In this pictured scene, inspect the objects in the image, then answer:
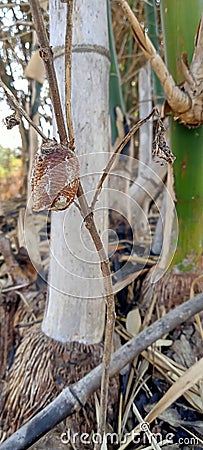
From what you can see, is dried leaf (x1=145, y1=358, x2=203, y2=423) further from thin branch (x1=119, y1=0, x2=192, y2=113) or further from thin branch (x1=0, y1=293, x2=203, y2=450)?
thin branch (x1=119, y1=0, x2=192, y2=113)

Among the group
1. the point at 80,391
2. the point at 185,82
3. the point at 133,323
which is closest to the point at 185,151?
the point at 185,82

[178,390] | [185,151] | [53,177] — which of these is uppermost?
[185,151]

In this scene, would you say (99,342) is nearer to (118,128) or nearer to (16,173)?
(118,128)

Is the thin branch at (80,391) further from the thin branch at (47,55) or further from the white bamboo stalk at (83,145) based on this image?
the thin branch at (47,55)

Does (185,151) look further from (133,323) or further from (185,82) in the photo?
(133,323)

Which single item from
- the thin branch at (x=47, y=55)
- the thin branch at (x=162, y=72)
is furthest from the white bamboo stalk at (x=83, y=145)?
the thin branch at (x=47, y=55)

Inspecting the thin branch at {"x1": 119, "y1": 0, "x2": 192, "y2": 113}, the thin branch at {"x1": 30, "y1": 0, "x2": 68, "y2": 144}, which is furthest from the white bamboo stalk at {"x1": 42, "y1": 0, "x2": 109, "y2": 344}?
the thin branch at {"x1": 30, "y1": 0, "x2": 68, "y2": 144}
